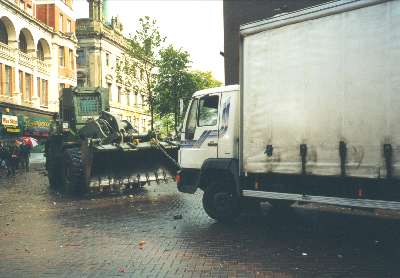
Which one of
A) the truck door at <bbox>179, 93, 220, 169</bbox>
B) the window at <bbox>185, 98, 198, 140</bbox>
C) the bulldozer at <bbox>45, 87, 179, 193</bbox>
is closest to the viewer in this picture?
the truck door at <bbox>179, 93, 220, 169</bbox>

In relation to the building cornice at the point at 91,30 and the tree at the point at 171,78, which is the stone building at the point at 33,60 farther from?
the tree at the point at 171,78

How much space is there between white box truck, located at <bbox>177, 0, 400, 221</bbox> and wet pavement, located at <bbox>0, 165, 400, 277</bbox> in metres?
0.76

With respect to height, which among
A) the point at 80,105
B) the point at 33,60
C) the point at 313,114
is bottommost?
the point at 313,114

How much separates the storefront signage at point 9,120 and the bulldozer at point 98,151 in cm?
1868

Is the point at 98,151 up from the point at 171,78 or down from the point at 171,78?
down

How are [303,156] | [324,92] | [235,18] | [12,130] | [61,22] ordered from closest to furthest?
[324,92]
[303,156]
[235,18]
[12,130]
[61,22]

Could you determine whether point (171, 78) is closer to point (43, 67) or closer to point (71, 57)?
point (43, 67)

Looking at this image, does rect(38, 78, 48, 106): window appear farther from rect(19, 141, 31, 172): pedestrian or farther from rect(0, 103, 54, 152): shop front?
rect(19, 141, 31, 172): pedestrian

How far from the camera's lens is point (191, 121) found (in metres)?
9.88

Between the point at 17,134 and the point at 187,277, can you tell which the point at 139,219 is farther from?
the point at 17,134

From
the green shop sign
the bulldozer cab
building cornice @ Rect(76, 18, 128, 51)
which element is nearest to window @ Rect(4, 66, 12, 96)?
the green shop sign

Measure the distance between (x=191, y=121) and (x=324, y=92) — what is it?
10.8 ft

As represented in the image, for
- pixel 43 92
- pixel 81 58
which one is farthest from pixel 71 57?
pixel 81 58

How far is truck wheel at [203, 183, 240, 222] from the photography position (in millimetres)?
9297
